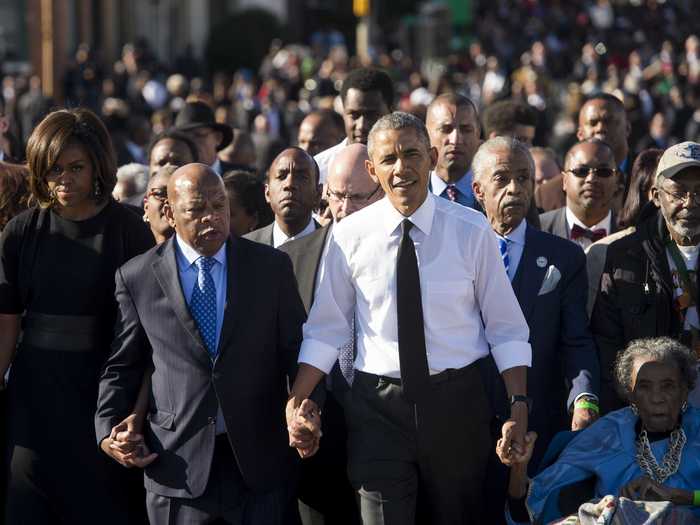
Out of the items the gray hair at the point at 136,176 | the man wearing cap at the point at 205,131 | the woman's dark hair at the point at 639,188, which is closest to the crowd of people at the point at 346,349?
the woman's dark hair at the point at 639,188

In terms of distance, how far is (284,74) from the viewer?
3050 cm

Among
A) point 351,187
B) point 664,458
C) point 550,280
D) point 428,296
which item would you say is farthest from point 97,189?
point 664,458

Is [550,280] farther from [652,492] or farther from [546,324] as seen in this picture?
[652,492]

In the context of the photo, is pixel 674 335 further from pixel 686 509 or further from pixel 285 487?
pixel 285 487

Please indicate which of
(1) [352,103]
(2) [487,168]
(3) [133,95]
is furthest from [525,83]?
(2) [487,168]

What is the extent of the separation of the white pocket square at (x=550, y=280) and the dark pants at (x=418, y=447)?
0.79 m

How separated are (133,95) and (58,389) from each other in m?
21.0

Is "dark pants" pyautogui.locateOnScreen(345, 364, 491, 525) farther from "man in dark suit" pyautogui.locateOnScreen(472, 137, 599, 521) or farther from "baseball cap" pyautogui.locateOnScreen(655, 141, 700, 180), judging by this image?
"baseball cap" pyautogui.locateOnScreen(655, 141, 700, 180)

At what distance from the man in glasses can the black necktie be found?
2.46 metres

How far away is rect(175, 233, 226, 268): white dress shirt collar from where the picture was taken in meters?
6.01

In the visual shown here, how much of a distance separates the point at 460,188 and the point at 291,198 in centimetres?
123

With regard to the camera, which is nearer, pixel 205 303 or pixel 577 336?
pixel 205 303

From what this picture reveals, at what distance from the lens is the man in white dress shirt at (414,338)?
5688mm

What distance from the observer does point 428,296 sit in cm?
571
